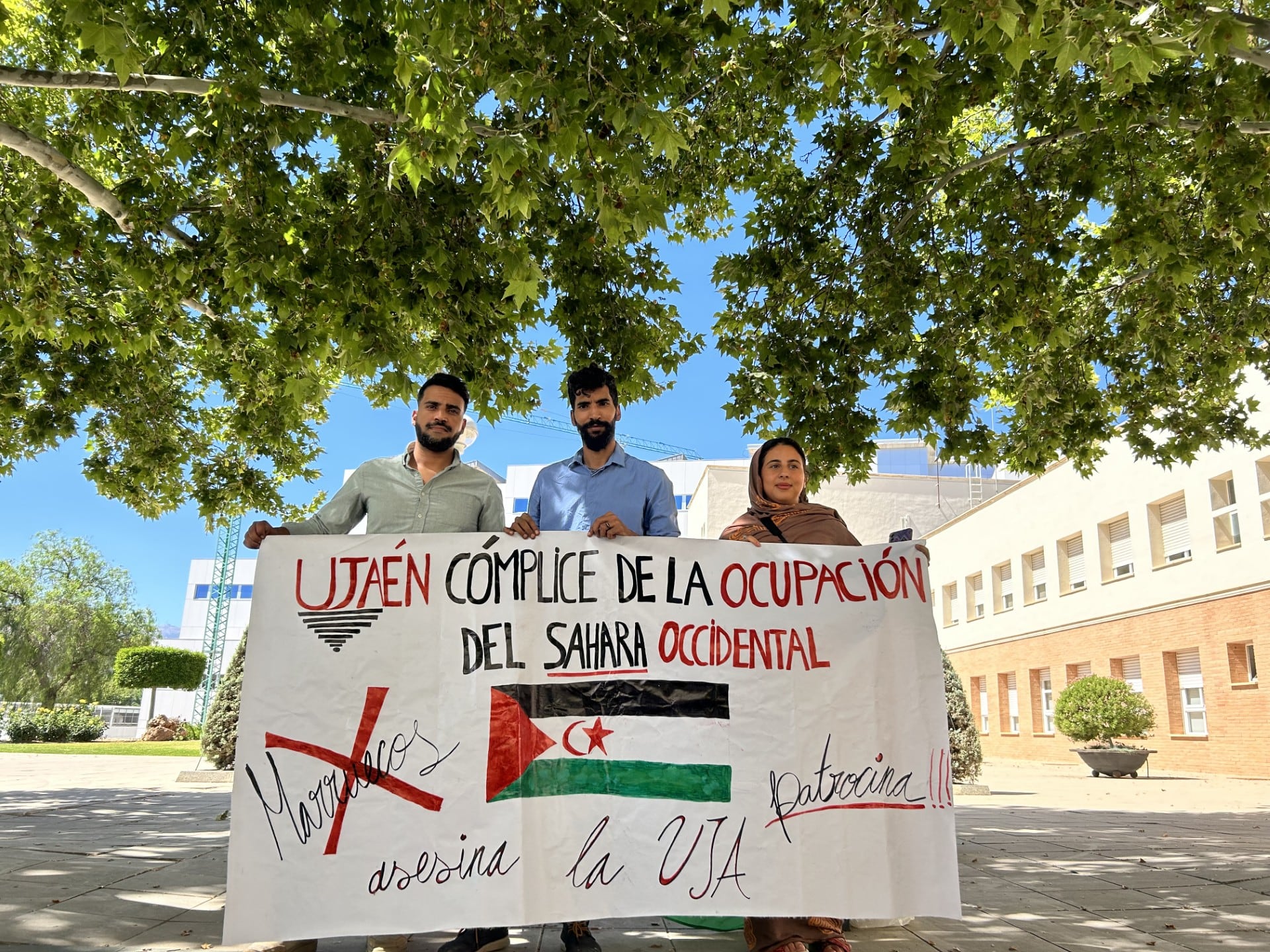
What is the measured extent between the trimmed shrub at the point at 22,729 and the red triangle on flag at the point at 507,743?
33926mm

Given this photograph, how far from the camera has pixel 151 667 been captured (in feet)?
126

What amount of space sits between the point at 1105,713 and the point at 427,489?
20.8 meters

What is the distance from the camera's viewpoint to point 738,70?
28.5 feet

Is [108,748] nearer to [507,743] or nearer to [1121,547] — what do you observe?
[507,743]

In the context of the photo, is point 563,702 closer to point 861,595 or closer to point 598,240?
point 861,595

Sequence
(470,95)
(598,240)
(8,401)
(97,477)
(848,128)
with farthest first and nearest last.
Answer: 1. (97,477)
2. (8,401)
3. (848,128)
4. (598,240)
5. (470,95)

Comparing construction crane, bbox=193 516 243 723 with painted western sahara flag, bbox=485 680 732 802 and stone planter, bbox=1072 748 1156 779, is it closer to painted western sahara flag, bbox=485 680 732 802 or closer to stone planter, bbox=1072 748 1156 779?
stone planter, bbox=1072 748 1156 779

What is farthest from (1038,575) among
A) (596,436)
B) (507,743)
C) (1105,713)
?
(507,743)

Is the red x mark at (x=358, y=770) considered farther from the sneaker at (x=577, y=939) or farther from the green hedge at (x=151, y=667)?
the green hedge at (x=151, y=667)

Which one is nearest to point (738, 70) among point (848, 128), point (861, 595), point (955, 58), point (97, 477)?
point (848, 128)

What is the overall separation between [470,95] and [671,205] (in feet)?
16.5

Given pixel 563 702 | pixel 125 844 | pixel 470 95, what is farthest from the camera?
pixel 125 844

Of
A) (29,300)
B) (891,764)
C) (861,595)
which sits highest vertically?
(29,300)

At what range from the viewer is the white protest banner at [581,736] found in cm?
357
